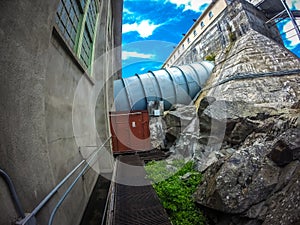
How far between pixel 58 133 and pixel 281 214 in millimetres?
2975

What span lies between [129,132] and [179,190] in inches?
165

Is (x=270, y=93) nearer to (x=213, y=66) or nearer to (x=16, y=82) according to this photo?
(x=213, y=66)

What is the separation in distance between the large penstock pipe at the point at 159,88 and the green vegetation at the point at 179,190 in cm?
513

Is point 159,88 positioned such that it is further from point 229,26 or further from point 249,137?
point 229,26

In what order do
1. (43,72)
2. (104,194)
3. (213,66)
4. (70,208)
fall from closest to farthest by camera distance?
(43,72) < (70,208) < (104,194) < (213,66)

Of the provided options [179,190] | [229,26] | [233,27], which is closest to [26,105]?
[179,190]

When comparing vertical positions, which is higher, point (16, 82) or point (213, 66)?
point (213, 66)

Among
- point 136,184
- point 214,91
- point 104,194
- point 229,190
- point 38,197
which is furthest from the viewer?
point 214,91

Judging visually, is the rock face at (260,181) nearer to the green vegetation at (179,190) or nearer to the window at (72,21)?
the green vegetation at (179,190)

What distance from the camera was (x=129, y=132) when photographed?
7590mm

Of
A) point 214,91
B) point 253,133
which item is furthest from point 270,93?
point 253,133

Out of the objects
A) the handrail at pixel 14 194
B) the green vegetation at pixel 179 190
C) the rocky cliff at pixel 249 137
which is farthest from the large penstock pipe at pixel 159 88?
the handrail at pixel 14 194

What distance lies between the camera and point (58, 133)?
213 centimetres

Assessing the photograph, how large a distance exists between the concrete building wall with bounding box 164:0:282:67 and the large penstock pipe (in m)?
3.57
